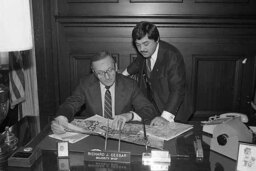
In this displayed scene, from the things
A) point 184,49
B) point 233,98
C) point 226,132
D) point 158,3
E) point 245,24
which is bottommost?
point 233,98

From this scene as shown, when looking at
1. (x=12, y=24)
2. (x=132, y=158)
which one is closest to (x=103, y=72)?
(x=12, y=24)

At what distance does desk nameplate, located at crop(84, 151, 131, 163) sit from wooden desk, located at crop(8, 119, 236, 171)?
0.08 feet

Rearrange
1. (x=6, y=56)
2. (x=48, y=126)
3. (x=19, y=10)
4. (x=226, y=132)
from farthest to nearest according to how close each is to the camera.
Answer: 1. (x=6, y=56)
2. (x=48, y=126)
3. (x=19, y=10)
4. (x=226, y=132)

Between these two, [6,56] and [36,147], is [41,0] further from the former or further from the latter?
[36,147]

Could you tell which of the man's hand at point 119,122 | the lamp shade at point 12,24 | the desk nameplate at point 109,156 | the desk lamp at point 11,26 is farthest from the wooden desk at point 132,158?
the lamp shade at point 12,24

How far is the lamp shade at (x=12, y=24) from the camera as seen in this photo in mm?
1757

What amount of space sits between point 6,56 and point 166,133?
2.30 m

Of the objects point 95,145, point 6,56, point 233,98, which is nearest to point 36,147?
point 95,145

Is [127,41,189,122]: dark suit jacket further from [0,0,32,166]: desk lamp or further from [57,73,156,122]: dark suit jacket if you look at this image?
[0,0,32,166]: desk lamp

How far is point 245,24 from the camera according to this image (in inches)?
139

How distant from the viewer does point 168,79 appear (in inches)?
102

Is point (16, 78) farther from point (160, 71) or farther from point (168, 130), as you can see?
point (168, 130)

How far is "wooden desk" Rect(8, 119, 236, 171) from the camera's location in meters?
1.49

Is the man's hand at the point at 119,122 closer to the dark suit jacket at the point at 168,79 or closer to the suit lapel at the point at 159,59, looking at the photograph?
the dark suit jacket at the point at 168,79
